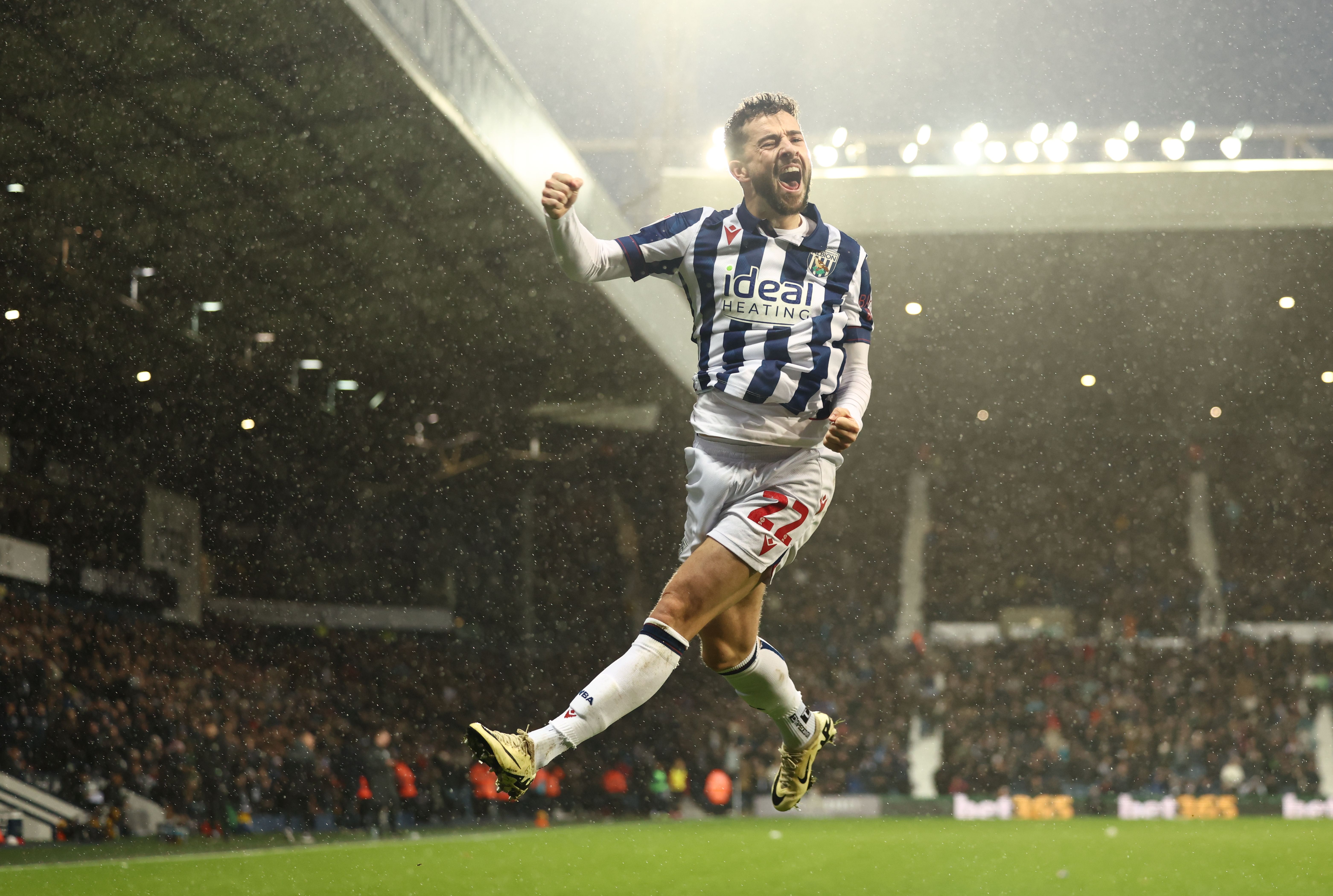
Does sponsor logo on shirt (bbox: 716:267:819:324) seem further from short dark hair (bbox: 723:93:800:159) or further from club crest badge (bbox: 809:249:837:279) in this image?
short dark hair (bbox: 723:93:800:159)

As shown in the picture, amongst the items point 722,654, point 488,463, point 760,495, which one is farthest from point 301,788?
point 760,495

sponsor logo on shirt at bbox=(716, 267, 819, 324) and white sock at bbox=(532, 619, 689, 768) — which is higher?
sponsor logo on shirt at bbox=(716, 267, 819, 324)

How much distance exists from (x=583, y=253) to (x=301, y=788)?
42.9 feet

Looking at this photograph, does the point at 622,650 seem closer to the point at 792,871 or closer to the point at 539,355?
the point at 539,355

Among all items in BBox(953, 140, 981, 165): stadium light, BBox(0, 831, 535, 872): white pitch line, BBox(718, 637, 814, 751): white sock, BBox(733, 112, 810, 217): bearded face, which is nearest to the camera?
BBox(733, 112, 810, 217): bearded face

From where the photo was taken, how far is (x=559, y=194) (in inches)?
149

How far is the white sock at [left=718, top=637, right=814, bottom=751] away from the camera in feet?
14.4

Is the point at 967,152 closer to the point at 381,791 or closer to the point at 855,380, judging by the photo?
the point at 381,791

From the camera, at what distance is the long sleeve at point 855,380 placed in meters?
4.08

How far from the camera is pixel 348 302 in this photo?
1647 centimetres

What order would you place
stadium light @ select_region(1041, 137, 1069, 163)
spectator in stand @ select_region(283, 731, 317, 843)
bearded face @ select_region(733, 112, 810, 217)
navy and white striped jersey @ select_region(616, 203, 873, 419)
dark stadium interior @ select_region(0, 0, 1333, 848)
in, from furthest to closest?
stadium light @ select_region(1041, 137, 1069, 163), spectator in stand @ select_region(283, 731, 317, 843), dark stadium interior @ select_region(0, 0, 1333, 848), bearded face @ select_region(733, 112, 810, 217), navy and white striped jersey @ select_region(616, 203, 873, 419)

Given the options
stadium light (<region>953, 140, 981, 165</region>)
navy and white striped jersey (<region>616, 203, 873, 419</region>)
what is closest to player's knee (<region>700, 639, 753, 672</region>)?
navy and white striped jersey (<region>616, 203, 873, 419</region>)

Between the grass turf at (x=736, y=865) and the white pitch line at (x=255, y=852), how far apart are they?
0.04 metres

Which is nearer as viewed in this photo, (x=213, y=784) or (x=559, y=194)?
(x=559, y=194)
